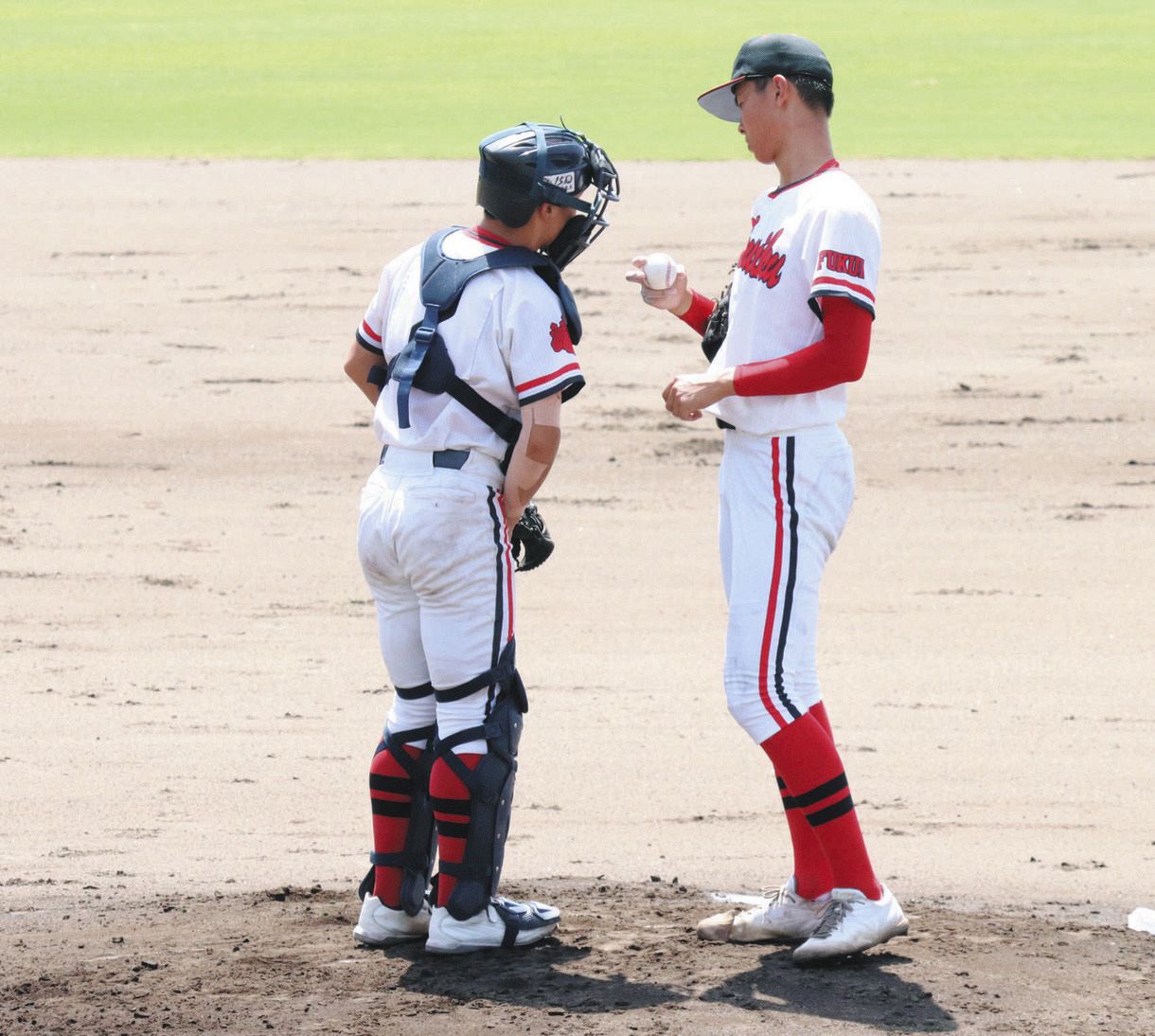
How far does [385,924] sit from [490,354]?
1318 mm

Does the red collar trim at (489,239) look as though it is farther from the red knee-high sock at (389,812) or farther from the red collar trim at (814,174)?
the red knee-high sock at (389,812)

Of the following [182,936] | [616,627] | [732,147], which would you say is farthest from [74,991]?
[732,147]

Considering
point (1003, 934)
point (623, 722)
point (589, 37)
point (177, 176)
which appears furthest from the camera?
point (589, 37)

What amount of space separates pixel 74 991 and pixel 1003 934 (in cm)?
209

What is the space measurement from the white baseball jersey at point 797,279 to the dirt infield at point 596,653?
122 cm

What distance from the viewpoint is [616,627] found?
278 inches

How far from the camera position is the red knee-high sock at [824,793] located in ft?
12.7

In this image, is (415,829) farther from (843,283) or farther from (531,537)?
(843,283)

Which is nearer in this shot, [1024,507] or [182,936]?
[182,936]

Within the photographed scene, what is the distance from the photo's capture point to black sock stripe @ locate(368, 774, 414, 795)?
4055 millimetres

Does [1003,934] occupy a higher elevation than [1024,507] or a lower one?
lower

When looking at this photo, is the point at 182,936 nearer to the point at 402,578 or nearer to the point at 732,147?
the point at 402,578

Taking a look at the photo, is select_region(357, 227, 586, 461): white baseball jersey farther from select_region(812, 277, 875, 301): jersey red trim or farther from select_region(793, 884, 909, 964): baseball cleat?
select_region(793, 884, 909, 964): baseball cleat

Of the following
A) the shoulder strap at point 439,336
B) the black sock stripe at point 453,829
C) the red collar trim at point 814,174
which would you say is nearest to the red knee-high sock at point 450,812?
the black sock stripe at point 453,829
